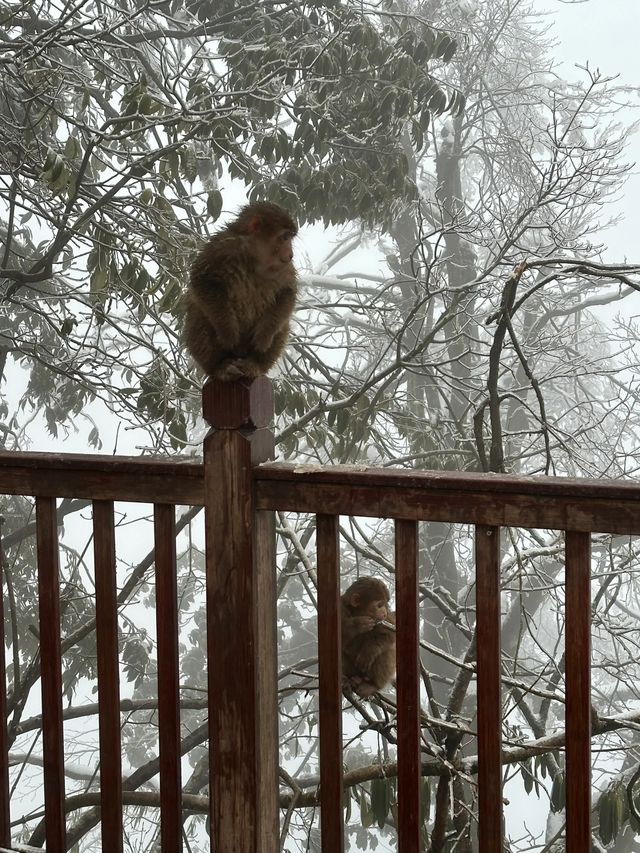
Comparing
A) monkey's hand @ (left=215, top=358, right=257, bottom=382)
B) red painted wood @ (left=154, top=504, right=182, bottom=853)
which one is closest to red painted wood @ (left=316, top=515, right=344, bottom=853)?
red painted wood @ (left=154, top=504, right=182, bottom=853)

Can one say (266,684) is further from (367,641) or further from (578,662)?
(367,641)

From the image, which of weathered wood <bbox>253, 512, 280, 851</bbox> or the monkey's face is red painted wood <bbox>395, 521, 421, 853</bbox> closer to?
weathered wood <bbox>253, 512, 280, 851</bbox>

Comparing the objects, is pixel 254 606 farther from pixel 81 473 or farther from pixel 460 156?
pixel 460 156

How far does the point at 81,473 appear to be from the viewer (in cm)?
141

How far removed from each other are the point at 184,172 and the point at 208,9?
1977mm

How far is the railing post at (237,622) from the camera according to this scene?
1313 millimetres

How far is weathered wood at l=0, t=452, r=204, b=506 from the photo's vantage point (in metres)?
1.35

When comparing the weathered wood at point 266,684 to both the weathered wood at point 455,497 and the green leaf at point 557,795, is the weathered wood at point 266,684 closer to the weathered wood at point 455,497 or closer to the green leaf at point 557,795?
the weathered wood at point 455,497

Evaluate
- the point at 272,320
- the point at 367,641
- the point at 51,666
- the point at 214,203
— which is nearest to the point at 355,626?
the point at 367,641

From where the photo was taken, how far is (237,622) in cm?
133

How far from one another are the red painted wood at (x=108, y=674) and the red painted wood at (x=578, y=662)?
63cm

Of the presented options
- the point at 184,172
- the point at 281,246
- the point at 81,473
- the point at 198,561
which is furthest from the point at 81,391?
the point at 81,473

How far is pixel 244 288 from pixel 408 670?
0.92m

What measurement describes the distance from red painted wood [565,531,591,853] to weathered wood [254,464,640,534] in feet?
0.12
